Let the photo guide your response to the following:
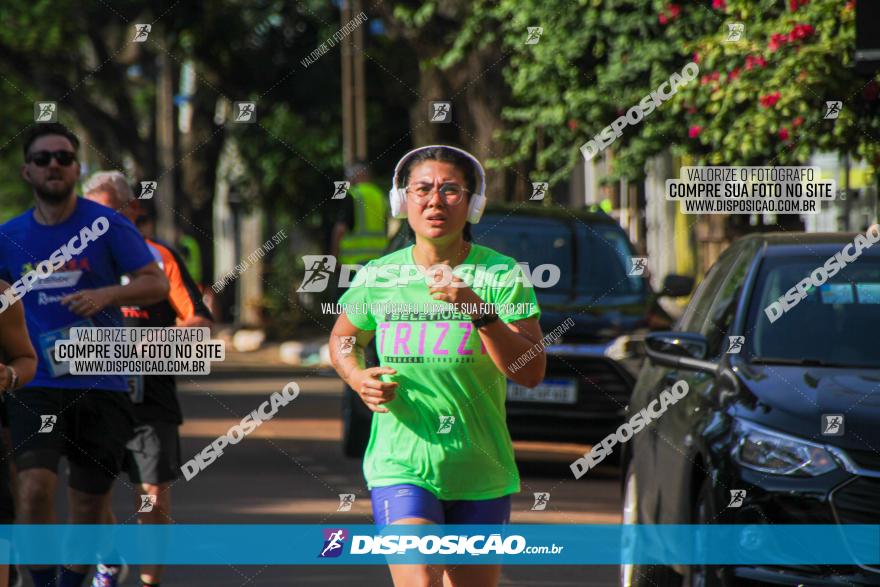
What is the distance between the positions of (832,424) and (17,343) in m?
2.79

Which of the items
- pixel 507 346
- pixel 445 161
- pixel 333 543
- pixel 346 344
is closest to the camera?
pixel 507 346

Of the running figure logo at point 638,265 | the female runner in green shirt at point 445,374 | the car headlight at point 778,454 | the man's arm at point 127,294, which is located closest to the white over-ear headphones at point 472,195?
the female runner in green shirt at point 445,374

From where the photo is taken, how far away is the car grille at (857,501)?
6.18 meters

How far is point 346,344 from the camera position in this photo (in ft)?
18.4

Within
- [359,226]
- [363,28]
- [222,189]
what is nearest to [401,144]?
[363,28]

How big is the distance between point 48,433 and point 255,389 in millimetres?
14177

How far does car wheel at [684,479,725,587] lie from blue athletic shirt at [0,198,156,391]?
2.42 metres

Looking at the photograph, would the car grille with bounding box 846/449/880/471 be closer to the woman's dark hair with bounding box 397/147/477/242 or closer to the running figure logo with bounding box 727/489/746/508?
the running figure logo with bounding box 727/489/746/508

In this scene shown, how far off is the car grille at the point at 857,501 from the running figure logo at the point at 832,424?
20 cm

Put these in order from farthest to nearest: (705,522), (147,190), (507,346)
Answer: (147,190) → (705,522) → (507,346)

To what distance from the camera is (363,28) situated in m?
30.2

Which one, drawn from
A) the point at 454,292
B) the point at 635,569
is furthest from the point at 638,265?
the point at 454,292

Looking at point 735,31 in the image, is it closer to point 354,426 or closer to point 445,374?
point 354,426

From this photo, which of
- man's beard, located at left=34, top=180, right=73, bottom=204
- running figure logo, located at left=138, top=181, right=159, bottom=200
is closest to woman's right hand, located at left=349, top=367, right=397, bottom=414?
man's beard, located at left=34, top=180, right=73, bottom=204
